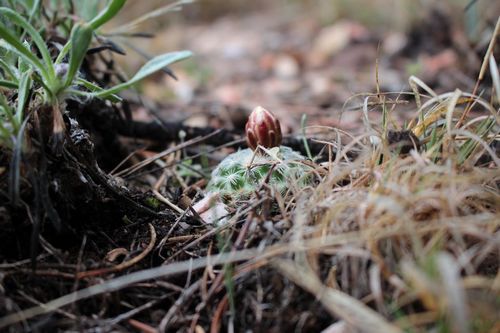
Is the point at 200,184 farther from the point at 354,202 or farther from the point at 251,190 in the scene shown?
the point at 354,202

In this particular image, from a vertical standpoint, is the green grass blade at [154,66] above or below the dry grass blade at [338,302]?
above

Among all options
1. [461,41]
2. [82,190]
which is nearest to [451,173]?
[82,190]

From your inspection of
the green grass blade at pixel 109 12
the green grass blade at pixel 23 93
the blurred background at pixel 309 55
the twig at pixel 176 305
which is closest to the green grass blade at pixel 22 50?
the green grass blade at pixel 23 93

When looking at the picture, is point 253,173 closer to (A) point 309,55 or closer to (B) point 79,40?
(B) point 79,40

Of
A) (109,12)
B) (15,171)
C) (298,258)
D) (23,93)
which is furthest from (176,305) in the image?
(109,12)

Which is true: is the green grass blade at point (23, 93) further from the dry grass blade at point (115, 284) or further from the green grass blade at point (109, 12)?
the dry grass blade at point (115, 284)

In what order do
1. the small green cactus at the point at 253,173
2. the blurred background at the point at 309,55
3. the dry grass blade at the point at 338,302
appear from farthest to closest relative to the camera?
the blurred background at the point at 309,55, the small green cactus at the point at 253,173, the dry grass blade at the point at 338,302

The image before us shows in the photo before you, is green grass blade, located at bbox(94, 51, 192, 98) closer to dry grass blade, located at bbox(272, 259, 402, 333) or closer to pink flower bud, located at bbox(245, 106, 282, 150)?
pink flower bud, located at bbox(245, 106, 282, 150)
